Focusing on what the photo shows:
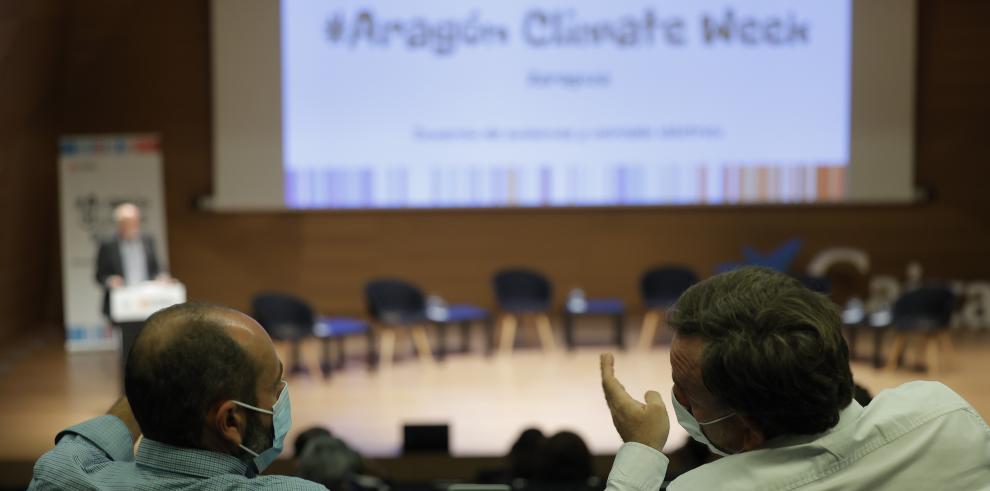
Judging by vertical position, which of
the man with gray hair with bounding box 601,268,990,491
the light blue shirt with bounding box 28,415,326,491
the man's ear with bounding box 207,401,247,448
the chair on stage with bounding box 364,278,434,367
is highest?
the man with gray hair with bounding box 601,268,990,491

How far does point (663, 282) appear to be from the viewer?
30.3 ft

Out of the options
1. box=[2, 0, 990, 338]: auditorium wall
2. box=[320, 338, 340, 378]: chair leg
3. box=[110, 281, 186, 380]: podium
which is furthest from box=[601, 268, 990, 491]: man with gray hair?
box=[2, 0, 990, 338]: auditorium wall

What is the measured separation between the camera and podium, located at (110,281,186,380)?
257 inches

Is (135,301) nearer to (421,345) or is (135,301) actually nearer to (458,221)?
(421,345)

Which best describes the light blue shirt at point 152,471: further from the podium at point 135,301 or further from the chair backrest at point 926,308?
the chair backrest at point 926,308

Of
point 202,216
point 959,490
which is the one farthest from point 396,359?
point 959,490

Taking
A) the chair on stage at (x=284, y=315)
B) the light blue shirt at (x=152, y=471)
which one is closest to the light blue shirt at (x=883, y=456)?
the light blue shirt at (x=152, y=471)

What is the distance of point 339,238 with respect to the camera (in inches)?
407

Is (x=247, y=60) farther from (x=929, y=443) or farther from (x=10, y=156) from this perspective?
(x=929, y=443)

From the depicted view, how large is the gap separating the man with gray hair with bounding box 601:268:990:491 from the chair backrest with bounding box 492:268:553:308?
25.3 feet

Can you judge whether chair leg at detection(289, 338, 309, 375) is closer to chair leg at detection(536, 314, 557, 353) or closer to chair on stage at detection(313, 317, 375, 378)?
chair on stage at detection(313, 317, 375, 378)

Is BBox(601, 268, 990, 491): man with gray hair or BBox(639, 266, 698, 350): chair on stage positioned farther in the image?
BBox(639, 266, 698, 350): chair on stage

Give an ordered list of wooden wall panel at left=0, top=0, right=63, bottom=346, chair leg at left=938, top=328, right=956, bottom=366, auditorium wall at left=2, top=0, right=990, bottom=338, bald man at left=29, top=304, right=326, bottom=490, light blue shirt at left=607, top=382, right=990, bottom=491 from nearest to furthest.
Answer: light blue shirt at left=607, top=382, right=990, bottom=491
bald man at left=29, top=304, right=326, bottom=490
chair leg at left=938, top=328, right=956, bottom=366
wooden wall panel at left=0, top=0, right=63, bottom=346
auditorium wall at left=2, top=0, right=990, bottom=338

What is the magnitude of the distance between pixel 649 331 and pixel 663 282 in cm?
48
